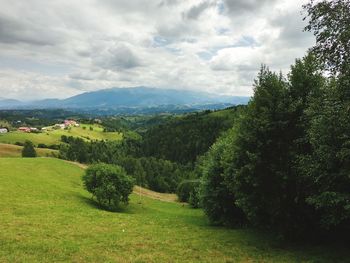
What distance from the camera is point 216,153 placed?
152 ft

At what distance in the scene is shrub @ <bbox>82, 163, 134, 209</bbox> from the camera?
67500mm

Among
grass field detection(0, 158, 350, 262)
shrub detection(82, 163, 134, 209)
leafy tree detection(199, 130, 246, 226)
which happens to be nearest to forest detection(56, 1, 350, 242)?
grass field detection(0, 158, 350, 262)

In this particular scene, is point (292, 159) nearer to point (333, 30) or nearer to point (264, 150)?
point (264, 150)

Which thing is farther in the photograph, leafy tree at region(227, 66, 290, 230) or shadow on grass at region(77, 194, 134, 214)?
shadow on grass at region(77, 194, 134, 214)

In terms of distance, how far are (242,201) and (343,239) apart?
8743 millimetres

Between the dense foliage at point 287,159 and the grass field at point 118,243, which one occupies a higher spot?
the dense foliage at point 287,159

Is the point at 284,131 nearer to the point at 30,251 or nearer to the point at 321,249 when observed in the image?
the point at 321,249

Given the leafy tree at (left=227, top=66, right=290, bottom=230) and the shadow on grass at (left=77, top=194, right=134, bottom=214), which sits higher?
the leafy tree at (left=227, top=66, right=290, bottom=230)

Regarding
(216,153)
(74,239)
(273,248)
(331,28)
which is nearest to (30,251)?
(74,239)

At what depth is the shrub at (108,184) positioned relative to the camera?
67.5 m

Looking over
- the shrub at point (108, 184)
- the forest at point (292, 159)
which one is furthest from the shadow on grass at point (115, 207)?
the forest at point (292, 159)

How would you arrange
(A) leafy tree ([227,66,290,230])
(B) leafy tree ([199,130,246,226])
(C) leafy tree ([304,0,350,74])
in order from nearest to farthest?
(C) leafy tree ([304,0,350,74]), (A) leafy tree ([227,66,290,230]), (B) leafy tree ([199,130,246,226])

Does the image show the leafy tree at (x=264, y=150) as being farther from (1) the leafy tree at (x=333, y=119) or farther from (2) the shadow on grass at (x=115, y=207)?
(2) the shadow on grass at (x=115, y=207)

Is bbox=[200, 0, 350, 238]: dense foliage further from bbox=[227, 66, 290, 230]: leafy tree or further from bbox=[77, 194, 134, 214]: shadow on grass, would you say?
bbox=[77, 194, 134, 214]: shadow on grass
